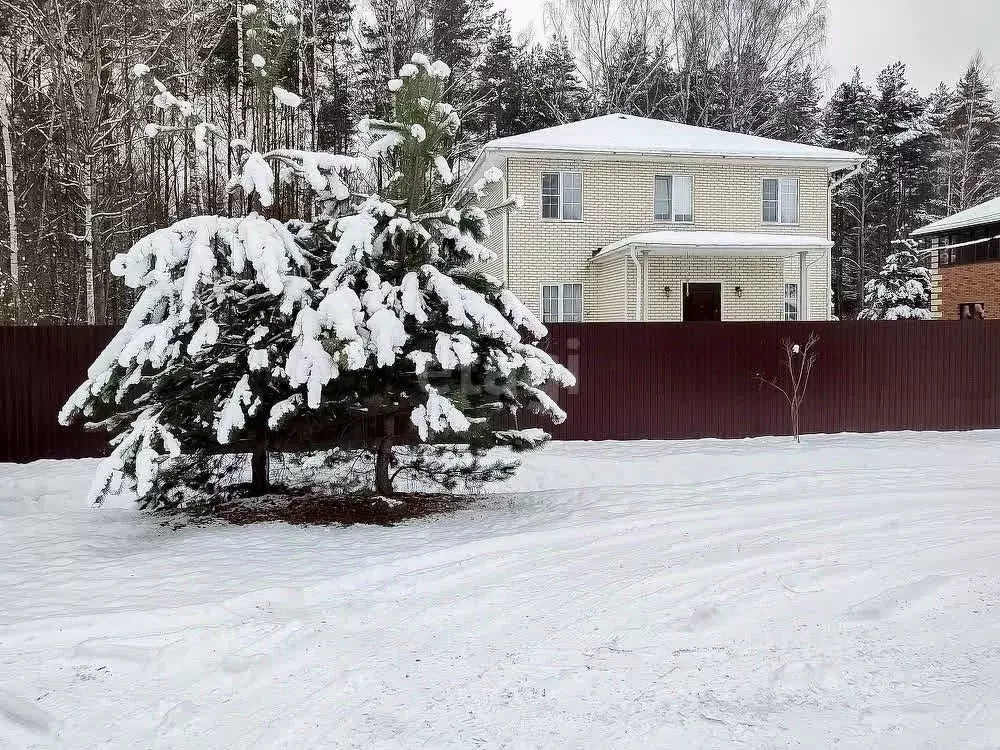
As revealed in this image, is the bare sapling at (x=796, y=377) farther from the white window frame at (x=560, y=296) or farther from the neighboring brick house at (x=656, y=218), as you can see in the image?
the white window frame at (x=560, y=296)

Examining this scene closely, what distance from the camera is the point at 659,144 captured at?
2020 cm

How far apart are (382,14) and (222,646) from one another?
25.3m

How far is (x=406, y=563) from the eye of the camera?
570cm

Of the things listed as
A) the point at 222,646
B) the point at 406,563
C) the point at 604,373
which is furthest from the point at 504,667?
the point at 604,373

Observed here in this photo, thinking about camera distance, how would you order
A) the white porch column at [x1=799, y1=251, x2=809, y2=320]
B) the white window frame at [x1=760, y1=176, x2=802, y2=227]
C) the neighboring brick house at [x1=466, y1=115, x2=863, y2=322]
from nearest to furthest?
the white porch column at [x1=799, y1=251, x2=809, y2=320]
the neighboring brick house at [x1=466, y1=115, x2=863, y2=322]
the white window frame at [x1=760, y1=176, x2=802, y2=227]

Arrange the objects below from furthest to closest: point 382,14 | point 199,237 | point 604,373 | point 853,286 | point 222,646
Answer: point 853,286, point 382,14, point 604,373, point 199,237, point 222,646

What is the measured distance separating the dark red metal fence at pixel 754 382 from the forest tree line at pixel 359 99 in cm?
419

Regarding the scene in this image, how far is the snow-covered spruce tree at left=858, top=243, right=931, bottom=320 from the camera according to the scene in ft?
113

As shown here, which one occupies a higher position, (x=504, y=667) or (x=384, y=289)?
(x=384, y=289)

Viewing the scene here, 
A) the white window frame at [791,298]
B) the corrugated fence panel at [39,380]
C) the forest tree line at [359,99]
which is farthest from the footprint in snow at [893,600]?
the white window frame at [791,298]

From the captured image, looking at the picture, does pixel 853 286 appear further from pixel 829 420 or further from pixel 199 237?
pixel 199 237

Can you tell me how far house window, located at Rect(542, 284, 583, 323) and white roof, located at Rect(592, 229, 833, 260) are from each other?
3.97 feet

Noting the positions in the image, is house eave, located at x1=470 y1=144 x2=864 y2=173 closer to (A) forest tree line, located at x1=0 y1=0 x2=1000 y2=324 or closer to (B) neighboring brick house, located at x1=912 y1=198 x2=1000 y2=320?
(A) forest tree line, located at x1=0 y1=0 x2=1000 y2=324

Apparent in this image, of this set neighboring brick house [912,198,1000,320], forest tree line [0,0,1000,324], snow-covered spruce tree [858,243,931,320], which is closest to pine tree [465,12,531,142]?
forest tree line [0,0,1000,324]
